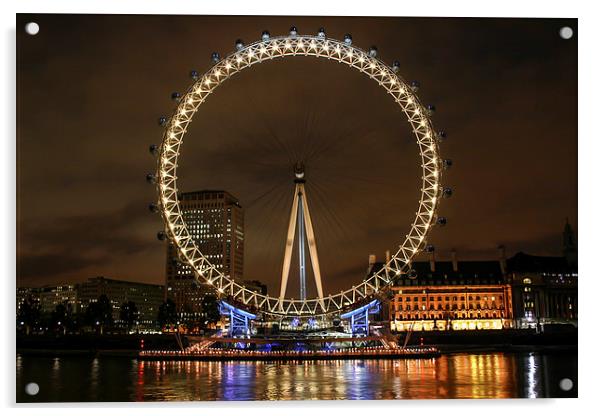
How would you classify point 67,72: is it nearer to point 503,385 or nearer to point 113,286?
point 503,385

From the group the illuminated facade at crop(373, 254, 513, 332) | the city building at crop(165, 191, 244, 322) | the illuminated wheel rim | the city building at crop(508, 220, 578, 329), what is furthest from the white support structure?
the illuminated facade at crop(373, 254, 513, 332)

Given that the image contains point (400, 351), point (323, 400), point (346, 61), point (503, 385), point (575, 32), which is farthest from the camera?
point (400, 351)

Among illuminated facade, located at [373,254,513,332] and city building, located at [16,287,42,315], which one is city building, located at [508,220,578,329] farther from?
city building, located at [16,287,42,315]

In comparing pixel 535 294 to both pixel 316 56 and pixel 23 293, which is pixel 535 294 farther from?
pixel 23 293

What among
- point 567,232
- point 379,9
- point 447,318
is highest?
point 379,9

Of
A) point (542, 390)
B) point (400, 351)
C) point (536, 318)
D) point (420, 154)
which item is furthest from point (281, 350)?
point (536, 318)

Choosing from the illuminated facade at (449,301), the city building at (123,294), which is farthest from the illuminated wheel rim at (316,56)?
the city building at (123,294)

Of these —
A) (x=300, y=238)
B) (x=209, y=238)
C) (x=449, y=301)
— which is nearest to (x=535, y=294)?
(x=449, y=301)
